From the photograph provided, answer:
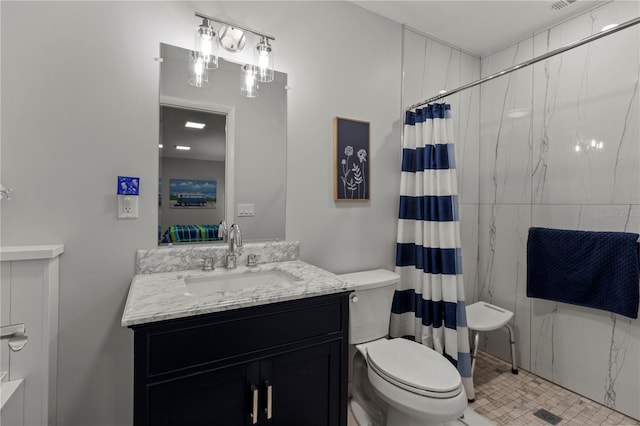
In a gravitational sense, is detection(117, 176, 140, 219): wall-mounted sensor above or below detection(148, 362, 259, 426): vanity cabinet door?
above

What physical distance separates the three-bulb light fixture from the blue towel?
6.98ft

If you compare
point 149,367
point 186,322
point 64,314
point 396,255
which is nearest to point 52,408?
point 64,314

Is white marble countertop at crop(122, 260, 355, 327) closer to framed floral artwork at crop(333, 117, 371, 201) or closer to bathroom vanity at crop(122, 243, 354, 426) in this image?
bathroom vanity at crop(122, 243, 354, 426)

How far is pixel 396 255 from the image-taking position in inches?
83.0

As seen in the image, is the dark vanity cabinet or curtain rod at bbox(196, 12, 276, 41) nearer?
the dark vanity cabinet

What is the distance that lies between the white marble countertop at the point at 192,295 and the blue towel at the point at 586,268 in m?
1.65

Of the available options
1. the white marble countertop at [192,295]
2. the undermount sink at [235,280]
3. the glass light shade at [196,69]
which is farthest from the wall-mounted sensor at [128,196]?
the glass light shade at [196,69]

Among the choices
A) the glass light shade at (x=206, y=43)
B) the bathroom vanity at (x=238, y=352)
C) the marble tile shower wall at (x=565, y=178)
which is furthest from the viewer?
the marble tile shower wall at (x=565, y=178)

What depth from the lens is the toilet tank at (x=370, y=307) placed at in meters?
1.65

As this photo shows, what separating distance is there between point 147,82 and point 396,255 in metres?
1.79

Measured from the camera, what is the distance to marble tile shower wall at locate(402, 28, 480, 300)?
7.50 feet

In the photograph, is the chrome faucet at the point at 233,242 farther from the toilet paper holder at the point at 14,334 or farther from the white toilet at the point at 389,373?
the toilet paper holder at the point at 14,334

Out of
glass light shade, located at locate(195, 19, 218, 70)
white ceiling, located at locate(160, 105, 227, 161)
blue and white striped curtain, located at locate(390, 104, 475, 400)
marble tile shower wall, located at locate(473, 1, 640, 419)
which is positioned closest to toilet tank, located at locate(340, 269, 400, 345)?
blue and white striped curtain, located at locate(390, 104, 475, 400)

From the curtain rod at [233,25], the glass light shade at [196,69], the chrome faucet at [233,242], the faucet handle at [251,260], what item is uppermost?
the curtain rod at [233,25]
